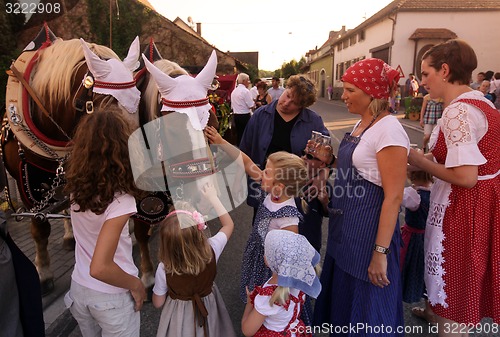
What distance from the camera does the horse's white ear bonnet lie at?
222cm

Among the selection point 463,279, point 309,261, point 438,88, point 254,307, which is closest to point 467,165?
point 438,88

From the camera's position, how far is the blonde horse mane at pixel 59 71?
2490mm

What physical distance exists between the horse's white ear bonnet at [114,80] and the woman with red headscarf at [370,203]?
1.36 metres

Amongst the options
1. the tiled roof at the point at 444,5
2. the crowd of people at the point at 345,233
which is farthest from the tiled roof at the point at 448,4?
the crowd of people at the point at 345,233

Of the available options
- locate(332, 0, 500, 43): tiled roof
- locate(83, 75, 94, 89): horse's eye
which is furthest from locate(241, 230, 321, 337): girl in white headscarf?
locate(332, 0, 500, 43): tiled roof

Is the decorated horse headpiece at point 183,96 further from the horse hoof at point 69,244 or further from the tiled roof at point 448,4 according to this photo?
the tiled roof at point 448,4

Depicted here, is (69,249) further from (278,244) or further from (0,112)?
(278,244)

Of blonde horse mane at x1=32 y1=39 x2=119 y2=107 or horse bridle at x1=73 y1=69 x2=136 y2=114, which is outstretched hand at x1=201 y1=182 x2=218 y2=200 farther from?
blonde horse mane at x1=32 y1=39 x2=119 y2=107

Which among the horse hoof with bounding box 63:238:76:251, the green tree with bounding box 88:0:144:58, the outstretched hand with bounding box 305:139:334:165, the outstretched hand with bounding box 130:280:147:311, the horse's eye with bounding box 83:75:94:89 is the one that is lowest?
the horse hoof with bounding box 63:238:76:251

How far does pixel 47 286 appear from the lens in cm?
315

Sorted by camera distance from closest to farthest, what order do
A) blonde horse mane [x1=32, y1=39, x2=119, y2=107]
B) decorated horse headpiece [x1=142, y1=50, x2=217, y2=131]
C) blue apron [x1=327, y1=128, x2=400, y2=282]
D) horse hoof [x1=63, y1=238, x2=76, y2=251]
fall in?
blue apron [x1=327, y1=128, x2=400, y2=282] → decorated horse headpiece [x1=142, y1=50, x2=217, y2=131] → blonde horse mane [x1=32, y1=39, x2=119, y2=107] → horse hoof [x1=63, y1=238, x2=76, y2=251]

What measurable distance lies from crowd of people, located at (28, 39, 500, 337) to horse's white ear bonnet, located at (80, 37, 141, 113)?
0.57m

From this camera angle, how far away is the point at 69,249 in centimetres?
401

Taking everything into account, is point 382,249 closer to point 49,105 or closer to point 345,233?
point 345,233
